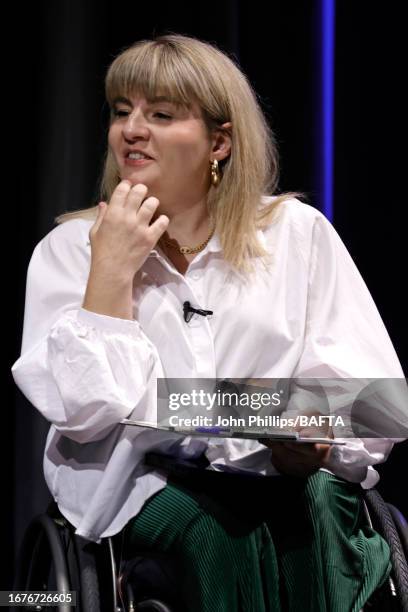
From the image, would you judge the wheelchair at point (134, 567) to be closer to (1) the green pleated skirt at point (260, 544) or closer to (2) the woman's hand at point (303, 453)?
(1) the green pleated skirt at point (260, 544)

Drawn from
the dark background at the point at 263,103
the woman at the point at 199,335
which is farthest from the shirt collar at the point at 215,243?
the dark background at the point at 263,103

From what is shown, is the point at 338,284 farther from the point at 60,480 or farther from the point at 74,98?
the point at 74,98

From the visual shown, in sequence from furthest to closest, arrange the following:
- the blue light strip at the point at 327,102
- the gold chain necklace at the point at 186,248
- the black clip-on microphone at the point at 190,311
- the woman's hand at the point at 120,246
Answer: the blue light strip at the point at 327,102
the gold chain necklace at the point at 186,248
the black clip-on microphone at the point at 190,311
the woman's hand at the point at 120,246

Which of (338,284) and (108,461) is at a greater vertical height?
(338,284)

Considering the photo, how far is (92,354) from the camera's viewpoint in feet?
4.74

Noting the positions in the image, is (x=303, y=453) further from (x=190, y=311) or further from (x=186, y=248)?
(x=186, y=248)

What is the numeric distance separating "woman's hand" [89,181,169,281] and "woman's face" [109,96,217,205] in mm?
60

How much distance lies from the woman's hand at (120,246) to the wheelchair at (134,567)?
247 millimetres

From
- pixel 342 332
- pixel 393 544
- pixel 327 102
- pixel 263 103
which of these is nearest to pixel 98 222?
pixel 342 332

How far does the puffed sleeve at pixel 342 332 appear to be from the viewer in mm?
1601

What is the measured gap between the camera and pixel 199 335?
162 cm

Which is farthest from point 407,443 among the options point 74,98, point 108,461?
point 74,98

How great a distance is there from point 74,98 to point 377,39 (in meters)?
0.70

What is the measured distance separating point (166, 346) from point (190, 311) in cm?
7
